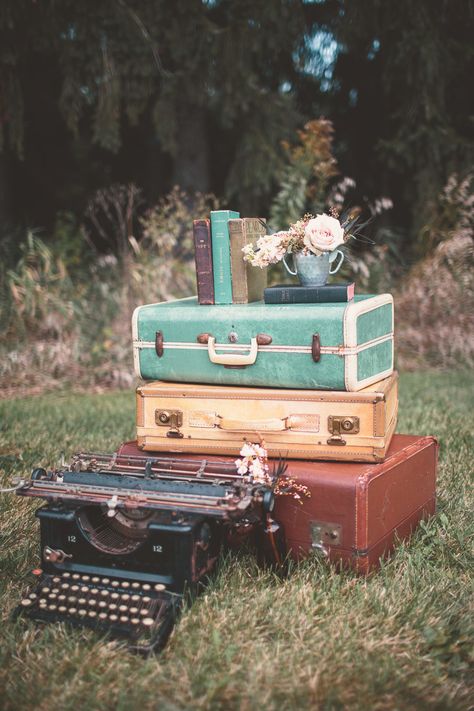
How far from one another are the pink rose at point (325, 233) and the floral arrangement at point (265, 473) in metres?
0.91

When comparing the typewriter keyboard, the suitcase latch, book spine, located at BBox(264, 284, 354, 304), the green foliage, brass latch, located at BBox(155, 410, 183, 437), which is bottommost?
the typewriter keyboard

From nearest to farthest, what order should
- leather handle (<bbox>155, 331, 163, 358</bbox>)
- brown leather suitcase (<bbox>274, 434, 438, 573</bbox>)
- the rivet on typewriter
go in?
the rivet on typewriter, brown leather suitcase (<bbox>274, 434, 438, 573</bbox>), leather handle (<bbox>155, 331, 163, 358</bbox>)

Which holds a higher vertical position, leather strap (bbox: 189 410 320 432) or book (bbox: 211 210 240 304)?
book (bbox: 211 210 240 304)

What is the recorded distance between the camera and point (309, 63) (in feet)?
33.6

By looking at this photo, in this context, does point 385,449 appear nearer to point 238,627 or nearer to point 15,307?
point 238,627

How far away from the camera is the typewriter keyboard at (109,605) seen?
93.9 inches

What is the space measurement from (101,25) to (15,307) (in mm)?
A: 3181

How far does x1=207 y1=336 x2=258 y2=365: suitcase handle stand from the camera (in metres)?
3.10

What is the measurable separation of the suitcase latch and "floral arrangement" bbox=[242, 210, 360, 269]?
115 cm

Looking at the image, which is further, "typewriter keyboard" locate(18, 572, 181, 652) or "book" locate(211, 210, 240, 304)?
"book" locate(211, 210, 240, 304)

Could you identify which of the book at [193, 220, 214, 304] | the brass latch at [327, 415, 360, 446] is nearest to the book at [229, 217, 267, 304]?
the book at [193, 220, 214, 304]

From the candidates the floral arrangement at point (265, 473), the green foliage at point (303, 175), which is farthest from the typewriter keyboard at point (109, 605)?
the green foliage at point (303, 175)

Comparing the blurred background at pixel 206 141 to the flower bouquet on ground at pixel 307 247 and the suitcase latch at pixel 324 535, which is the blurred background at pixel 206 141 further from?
the suitcase latch at pixel 324 535

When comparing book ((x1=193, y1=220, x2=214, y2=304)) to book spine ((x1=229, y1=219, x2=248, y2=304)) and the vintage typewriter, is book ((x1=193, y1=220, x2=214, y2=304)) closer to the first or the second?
book spine ((x1=229, y1=219, x2=248, y2=304))
